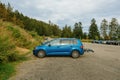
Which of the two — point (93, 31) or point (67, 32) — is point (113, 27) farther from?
point (67, 32)

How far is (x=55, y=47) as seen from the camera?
17.4 m

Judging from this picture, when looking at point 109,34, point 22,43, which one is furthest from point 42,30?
point 22,43

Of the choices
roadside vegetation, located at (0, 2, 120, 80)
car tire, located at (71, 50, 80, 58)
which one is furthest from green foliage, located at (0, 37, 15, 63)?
car tire, located at (71, 50, 80, 58)

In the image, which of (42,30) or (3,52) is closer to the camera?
(3,52)

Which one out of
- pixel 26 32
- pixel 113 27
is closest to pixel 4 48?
pixel 26 32

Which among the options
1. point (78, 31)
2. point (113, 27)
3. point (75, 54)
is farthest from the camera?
point (78, 31)

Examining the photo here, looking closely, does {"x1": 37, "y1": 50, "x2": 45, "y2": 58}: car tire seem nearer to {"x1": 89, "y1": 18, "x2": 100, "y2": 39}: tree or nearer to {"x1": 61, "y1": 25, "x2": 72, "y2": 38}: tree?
{"x1": 89, "y1": 18, "x2": 100, "y2": 39}: tree

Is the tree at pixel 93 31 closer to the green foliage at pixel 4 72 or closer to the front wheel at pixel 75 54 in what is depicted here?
the front wheel at pixel 75 54

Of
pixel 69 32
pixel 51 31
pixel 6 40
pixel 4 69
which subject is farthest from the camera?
pixel 51 31

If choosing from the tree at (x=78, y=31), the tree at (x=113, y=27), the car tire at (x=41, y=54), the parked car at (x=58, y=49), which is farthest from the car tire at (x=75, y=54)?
the tree at (x=78, y=31)

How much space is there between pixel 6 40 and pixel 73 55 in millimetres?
7047

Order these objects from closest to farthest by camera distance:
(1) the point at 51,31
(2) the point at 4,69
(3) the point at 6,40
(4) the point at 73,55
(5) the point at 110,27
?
1. (2) the point at 4,69
2. (3) the point at 6,40
3. (4) the point at 73,55
4. (5) the point at 110,27
5. (1) the point at 51,31

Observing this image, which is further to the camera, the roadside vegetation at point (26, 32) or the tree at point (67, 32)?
the tree at point (67, 32)

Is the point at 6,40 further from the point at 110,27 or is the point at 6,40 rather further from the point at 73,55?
the point at 110,27
